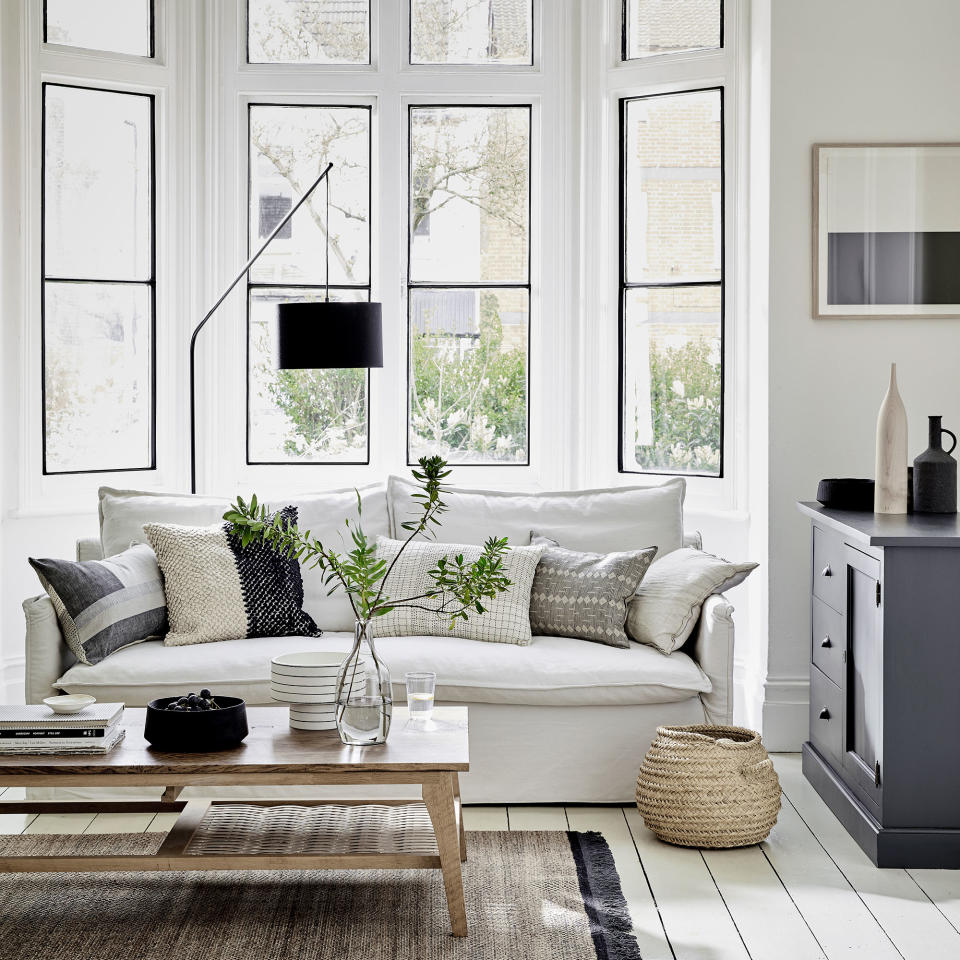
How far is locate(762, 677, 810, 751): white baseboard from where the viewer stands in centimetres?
412

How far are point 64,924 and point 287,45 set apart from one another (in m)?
3.61

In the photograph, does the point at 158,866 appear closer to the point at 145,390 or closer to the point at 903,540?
the point at 903,540

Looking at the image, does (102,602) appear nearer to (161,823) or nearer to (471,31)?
(161,823)

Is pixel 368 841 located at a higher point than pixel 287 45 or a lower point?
lower

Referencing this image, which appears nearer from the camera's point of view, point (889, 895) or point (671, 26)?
point (889, 895)

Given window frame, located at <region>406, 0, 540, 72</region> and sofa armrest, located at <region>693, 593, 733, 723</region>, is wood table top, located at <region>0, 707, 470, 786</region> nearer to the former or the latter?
sofa armrest, located at <region>693, 593, 733, 723</region>

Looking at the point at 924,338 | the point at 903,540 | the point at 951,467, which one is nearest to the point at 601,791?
the point at 903,540

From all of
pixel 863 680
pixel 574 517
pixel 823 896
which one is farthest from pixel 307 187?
pixel 823 896

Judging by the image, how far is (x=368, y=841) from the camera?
2775 mm

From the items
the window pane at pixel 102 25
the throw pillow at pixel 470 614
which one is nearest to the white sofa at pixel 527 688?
the throw pillow at pixel 470 614

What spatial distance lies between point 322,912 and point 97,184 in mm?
3201

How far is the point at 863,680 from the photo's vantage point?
320cm

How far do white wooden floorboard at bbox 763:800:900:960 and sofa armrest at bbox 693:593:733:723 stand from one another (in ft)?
1.18

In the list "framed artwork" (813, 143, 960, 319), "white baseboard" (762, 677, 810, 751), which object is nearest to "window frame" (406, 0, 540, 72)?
"framed artwork" (813, 143, 960, 319)
